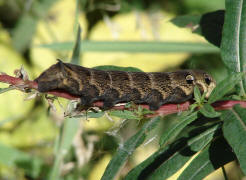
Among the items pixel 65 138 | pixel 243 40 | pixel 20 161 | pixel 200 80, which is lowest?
pixel 20 161

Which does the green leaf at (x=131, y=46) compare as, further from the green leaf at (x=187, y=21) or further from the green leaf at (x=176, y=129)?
the green leaf at (x=176, y=129)

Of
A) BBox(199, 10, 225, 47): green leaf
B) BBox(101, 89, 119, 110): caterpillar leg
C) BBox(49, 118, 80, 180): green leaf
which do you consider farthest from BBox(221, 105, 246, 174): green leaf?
BBox(49, 118, 80, 180): green leaf

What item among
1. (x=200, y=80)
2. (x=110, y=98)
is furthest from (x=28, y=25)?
(x=110, y=98)

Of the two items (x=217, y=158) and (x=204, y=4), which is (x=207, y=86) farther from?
(x=204, y=4)

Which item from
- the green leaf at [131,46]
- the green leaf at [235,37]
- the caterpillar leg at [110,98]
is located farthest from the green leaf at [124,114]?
the green leaf at [131,46]

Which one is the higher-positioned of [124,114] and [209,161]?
[124,114]

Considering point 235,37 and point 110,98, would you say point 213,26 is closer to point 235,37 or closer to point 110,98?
point 235,37

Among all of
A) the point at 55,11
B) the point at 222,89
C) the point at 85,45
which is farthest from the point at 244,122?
the point at 55,11

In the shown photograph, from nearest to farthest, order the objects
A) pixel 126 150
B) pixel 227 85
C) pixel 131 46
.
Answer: pixel 227 85 < pixel 126 150 < pixel 131 46
